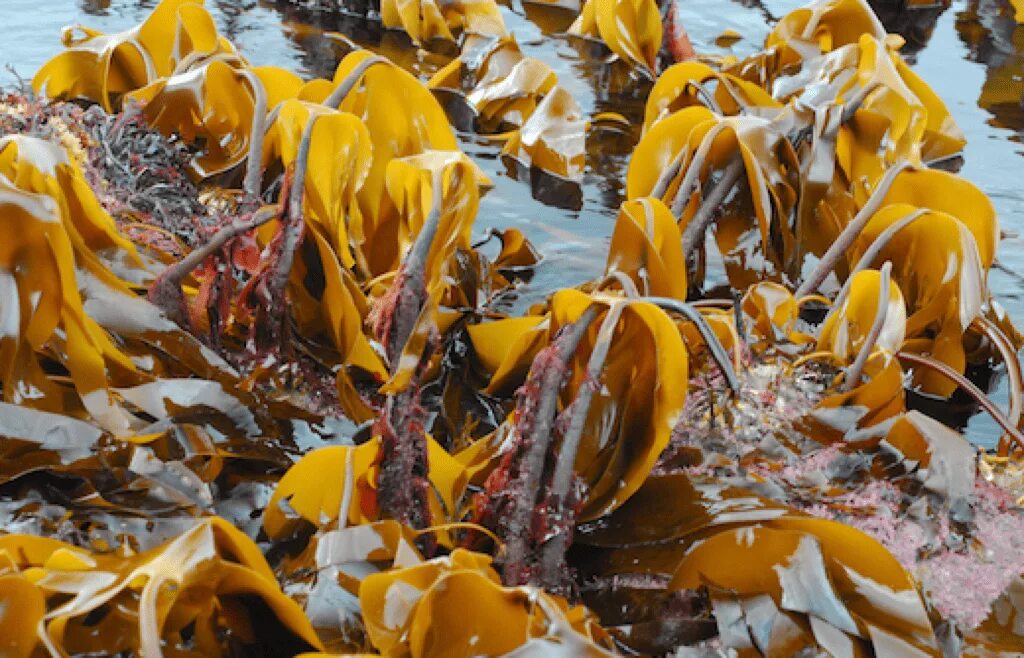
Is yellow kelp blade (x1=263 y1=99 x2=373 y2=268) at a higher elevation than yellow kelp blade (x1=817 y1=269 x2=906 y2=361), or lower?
higher

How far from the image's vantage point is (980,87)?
287cm

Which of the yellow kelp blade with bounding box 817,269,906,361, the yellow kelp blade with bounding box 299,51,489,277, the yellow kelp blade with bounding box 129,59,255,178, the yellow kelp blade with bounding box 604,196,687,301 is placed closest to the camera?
the yellow kelp blade with bounding box 817,269,906,361

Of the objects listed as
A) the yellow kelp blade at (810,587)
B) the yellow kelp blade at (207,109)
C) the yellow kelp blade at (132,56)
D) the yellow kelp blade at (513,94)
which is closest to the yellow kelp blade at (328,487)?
the yellow kelp blade at (810,587)

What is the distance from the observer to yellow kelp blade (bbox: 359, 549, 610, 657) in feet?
→ 2.96

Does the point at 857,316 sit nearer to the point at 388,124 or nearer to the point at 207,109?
the point at 388,124

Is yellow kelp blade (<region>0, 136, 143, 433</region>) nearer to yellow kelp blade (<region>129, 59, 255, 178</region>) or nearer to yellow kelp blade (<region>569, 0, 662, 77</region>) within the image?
yellow kelp blade (<region>129, 59, 255, 178</region>)

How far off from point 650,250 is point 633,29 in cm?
144

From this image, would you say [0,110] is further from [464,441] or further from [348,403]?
[464,441]

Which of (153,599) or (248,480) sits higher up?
(153,599)

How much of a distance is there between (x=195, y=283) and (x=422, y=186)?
405 millimetres

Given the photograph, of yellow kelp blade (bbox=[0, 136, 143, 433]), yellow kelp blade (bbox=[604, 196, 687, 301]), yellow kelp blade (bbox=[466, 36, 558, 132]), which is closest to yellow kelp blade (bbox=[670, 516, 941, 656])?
yellow kelp blade (bbox=[604, 196, 687, 301])

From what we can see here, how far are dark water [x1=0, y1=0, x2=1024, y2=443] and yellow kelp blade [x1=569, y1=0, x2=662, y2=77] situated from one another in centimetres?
8

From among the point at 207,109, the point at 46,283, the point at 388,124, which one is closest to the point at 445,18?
the point at 207,109

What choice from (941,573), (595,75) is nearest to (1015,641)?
(941,573)
